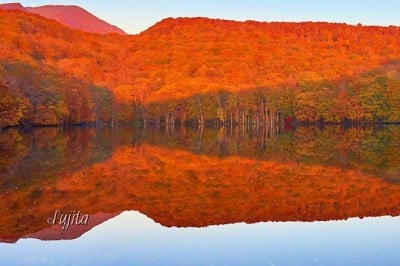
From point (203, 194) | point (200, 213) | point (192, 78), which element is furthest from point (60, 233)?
point (192, 78)

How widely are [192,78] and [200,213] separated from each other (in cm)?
9026

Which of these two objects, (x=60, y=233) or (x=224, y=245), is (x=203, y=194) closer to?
(x=224, y=245)

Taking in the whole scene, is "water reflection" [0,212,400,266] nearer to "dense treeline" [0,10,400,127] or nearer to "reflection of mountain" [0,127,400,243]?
"reflection of mountain" [0,127,400,243]

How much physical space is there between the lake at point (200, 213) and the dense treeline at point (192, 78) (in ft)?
109

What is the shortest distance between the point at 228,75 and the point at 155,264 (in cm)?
10422

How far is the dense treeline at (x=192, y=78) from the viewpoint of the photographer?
70.6 m

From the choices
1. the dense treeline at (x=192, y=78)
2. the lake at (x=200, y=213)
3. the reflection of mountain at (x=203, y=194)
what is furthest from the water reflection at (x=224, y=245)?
the dense treeline at (x=192, y=78)

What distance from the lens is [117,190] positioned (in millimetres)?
17234

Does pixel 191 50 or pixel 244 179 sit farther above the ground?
pixel 191 50

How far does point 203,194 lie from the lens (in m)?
16.8

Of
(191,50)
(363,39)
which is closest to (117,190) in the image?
(191,50)

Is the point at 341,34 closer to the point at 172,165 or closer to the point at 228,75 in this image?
the point at 228,75

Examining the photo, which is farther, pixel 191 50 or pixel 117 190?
pixel 191 50

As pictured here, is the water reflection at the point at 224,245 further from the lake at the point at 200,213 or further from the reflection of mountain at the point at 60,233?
the reflection of mountain at the point at 60,233
